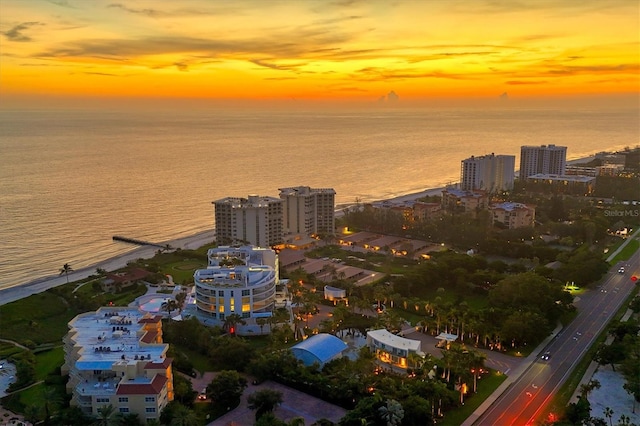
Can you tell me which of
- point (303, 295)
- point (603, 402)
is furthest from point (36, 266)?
point (603, 402)

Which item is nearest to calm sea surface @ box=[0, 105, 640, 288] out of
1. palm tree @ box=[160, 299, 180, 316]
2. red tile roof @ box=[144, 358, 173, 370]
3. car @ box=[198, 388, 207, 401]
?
palm tree @ box=[160, 299, 180, 316]

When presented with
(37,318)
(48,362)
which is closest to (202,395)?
(48,362)

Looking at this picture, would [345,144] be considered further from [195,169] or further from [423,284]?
[423,284]

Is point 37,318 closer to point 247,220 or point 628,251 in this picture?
point 247,220

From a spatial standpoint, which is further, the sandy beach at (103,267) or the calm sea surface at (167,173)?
the calm sea surface at (167,173)

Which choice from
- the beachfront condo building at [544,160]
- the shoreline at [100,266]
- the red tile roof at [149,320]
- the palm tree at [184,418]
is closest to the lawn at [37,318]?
the shoreline at [100,266]

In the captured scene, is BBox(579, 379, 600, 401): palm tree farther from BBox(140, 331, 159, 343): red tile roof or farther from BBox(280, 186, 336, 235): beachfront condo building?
BBox(280, 186, 336, 235): beachfront condo building

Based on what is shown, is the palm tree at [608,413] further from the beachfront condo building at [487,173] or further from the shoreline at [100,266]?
the beachfront condo building at [487,173]
